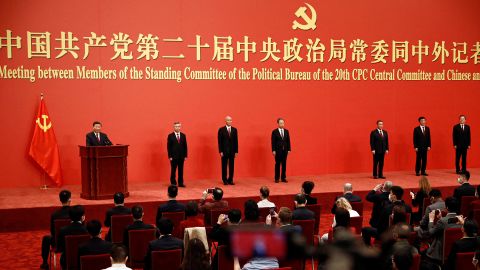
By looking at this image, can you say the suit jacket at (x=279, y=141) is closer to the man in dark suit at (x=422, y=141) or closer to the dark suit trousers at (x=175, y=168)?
the dark suit trousers at (x=175, y=168)

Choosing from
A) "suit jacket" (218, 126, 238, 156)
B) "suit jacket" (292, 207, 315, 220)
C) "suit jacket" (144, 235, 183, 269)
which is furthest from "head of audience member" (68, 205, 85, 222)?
"suit jacket" (218, 126, 238, 156)

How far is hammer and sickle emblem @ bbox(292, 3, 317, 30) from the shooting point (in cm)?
1127

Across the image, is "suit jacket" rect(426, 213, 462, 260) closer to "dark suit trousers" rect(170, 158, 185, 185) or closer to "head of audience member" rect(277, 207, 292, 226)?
"head of audience member" rect(277, 207, 292, 226)

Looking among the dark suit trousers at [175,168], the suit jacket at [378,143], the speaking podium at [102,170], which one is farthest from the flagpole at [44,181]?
the suit jacket at [378,143]

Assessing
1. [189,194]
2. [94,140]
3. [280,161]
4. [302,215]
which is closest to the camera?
[302,215]

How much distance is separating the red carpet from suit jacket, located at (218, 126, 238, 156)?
0.64 meters

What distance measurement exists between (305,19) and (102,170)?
5.40 meters

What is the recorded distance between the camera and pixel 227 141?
1010cm

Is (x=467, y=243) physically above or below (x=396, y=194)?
below

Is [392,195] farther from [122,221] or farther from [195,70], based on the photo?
[195,70]

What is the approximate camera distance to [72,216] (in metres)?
5.15

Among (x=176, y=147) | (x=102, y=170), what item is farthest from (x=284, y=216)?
(x=176, y=147)

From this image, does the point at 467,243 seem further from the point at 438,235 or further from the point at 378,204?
the point at 378,204

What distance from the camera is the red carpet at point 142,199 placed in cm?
711
